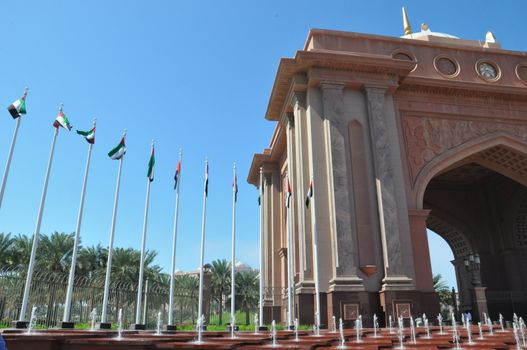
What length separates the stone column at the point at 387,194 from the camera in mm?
16562

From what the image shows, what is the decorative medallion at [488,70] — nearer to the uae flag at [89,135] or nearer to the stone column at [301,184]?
the stone column at [301,184]

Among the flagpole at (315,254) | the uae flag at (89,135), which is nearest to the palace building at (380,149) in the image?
the flagpole at (315,254)

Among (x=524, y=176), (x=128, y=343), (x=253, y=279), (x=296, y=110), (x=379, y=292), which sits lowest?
(x=128, y=343)

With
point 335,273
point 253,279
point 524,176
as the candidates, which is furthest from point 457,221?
point 253,279

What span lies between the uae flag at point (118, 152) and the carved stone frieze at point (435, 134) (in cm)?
1184

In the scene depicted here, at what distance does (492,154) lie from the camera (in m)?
21.8

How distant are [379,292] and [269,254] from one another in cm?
1007

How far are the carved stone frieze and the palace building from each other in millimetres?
52

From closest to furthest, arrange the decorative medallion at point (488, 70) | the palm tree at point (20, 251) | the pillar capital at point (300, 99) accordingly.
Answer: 1. the pillar capital at point (300, 99)
2. the decorative medallion at point (488, 70)
3. the palm tree at point (20, 251)

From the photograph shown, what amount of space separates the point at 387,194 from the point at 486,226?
14.1 meters

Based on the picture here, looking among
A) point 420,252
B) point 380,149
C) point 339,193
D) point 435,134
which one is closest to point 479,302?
point 420,252

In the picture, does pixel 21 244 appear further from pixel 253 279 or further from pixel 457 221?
pixel 457 221

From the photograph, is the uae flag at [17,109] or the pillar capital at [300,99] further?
the pillar capital at [300,99]

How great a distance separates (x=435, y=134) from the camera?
20062mm
